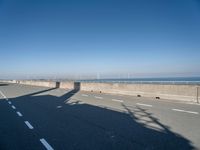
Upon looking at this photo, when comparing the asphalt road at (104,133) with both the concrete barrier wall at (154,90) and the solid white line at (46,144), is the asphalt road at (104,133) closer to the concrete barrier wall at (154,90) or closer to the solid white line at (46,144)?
the solid white line at (46,144)

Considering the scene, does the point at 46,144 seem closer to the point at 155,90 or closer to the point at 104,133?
the point at 104,133

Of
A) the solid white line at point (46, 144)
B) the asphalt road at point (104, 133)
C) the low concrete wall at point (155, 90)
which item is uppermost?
A: the low concrete wall at point (155, 90)

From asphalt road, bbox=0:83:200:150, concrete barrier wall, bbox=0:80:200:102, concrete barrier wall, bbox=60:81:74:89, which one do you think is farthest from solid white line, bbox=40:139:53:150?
concrete barrier wall, bbox=60:81:74:89

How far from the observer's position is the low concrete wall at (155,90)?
47.8ft

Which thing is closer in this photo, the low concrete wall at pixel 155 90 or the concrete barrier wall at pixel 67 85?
the low concrete wall at pixel 155 90

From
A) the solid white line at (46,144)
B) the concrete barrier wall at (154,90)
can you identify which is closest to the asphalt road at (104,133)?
the solid white line at (46,144)

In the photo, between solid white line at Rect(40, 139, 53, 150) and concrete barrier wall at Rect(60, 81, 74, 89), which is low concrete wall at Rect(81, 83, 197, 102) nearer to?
concrete barrier wall at Rect(60, 81, 74, 89)

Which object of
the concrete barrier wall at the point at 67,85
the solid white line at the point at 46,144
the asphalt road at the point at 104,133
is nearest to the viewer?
the solid white line at the point at 46,144

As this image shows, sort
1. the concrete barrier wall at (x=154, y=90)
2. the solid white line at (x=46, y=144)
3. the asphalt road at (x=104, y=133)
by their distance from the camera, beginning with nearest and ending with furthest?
the solid white line at (x=46, y=144), the asphalt road at (x=104, y=133), the concrete barrier wall at (x=154, y=90)

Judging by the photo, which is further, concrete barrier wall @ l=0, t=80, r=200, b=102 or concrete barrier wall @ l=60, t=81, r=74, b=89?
concrete barrier wall @ l=60, t=81, r=74, b=89

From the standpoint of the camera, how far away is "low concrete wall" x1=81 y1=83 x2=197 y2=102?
47.8ft

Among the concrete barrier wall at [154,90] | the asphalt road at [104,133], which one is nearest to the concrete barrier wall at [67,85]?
the concrete barrier wall at [154,90]

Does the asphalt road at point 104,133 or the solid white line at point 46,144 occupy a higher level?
the asphalt road at point 104,133

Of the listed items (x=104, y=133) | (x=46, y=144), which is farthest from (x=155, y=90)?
(x=46, y=144)
